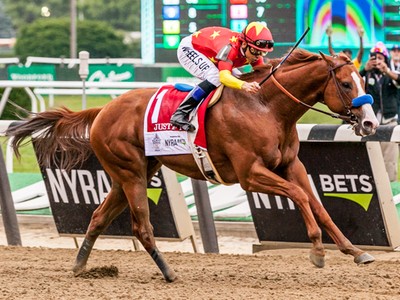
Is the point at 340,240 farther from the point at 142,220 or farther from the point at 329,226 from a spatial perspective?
the point at 142,220

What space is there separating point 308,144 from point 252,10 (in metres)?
4.23

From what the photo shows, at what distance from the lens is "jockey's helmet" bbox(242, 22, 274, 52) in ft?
19.9

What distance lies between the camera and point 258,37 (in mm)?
6047

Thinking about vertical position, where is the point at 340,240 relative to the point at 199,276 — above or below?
above

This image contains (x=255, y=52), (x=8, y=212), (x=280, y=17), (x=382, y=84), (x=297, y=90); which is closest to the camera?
(x=297, y=90)

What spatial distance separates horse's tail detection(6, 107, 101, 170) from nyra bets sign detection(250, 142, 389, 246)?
58.6 inches

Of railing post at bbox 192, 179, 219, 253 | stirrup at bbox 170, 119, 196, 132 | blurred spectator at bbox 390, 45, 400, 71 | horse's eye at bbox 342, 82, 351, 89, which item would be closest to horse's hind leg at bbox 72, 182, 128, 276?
stirrup at bbox 170, 119, 196, 132

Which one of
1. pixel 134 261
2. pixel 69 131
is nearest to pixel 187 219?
pixel 134 261

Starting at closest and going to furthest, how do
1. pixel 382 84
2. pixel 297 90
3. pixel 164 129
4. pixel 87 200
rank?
1. pixel 297 90
2. pixel 164 129
3. pixel 87 200
4. pixel 382 84

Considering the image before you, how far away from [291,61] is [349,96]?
0.51 metres

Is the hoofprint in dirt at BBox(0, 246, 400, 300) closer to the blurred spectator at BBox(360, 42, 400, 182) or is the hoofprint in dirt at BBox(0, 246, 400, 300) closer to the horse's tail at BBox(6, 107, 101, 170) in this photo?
the horse's tail at BBox(6, 107, 101, 170)

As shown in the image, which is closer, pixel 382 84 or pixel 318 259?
pixel 318 259

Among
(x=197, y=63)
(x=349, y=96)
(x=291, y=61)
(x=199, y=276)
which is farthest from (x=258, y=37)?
(x=199, y=276)

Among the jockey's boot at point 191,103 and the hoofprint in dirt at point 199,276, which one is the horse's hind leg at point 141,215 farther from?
the jockey's boot at point 191,103
